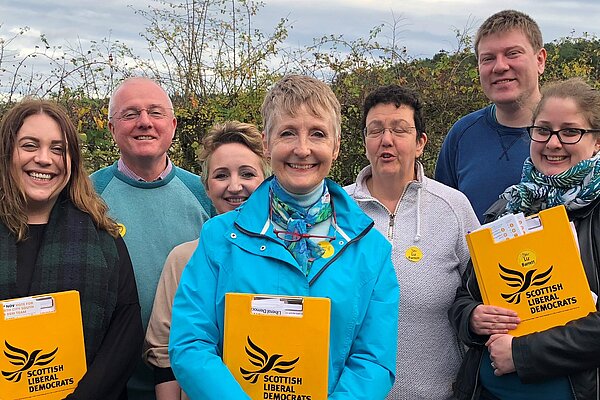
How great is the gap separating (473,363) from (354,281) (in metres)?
0.87

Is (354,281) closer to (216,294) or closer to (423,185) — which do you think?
(216,294)

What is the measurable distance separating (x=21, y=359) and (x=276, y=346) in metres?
1.09

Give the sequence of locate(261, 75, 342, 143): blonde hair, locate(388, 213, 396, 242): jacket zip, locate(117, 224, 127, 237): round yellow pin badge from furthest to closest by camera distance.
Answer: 1. locate(117, 224, 127, 237): round yellow pin badge
2. locate(388, 213, 396, 242): jacket zip
3. locate(261, 75, 342, 143): blonde hair

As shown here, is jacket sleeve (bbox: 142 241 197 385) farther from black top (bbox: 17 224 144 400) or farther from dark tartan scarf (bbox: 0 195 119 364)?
dark tartan scarf (bbox: 0 195 119 364)

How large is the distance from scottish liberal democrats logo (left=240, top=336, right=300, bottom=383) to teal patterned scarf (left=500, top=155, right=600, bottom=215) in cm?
133

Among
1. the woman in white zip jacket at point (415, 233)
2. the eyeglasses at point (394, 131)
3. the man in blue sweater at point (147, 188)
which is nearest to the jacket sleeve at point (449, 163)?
the woman in white zip jacket at point (415, 233)

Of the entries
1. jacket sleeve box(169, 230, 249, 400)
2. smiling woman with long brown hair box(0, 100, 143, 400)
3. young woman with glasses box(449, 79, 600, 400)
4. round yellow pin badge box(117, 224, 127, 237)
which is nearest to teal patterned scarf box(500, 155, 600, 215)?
young woman with glasses box(449, 79, 600, 400)

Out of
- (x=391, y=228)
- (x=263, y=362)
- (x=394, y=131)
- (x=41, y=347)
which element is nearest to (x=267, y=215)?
(x=263, y=362)

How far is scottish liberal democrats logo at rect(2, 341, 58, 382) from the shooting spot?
2.75 metres

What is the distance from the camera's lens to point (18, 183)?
2998mm

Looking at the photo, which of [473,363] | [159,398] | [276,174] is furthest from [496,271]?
[159,398]

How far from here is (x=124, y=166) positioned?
3873 millimetres

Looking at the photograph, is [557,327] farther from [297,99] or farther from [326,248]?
[297,99]

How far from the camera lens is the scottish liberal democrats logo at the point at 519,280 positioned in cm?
293
